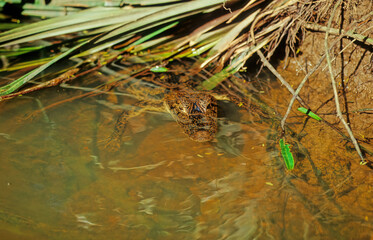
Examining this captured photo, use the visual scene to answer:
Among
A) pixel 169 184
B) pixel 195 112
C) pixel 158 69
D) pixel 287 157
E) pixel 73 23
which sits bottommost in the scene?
pixel 169 184

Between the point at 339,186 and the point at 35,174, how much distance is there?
7.93 ft

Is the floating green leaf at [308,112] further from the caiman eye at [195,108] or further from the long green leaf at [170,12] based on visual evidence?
the long green leaf at [170,12]

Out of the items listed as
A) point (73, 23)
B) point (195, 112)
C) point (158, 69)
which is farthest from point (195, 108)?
point (73, 23)

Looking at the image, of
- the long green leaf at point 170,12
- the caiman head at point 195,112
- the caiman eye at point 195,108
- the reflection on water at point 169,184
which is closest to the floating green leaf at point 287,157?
the reflection on water at point 169,184

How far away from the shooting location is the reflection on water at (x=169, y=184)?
203 centimetres

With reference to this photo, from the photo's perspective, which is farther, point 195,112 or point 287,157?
point 195,112

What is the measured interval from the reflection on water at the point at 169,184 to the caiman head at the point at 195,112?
0.10 m

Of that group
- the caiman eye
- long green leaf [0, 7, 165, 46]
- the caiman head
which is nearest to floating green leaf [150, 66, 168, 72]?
the caiman head

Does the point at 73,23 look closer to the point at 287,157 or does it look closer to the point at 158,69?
the point at 158,69

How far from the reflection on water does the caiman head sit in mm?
98

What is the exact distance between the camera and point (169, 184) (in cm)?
238

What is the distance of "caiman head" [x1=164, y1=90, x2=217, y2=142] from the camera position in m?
2.84

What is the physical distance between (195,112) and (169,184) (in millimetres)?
969

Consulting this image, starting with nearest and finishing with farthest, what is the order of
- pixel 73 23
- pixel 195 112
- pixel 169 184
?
pixel 169 184 < pixel 195 112 < pixel 73 23
